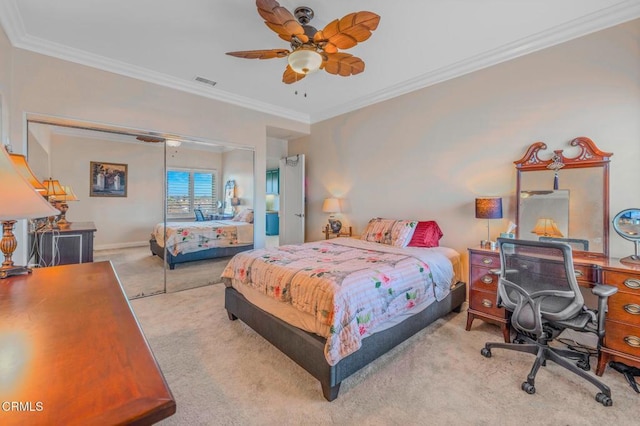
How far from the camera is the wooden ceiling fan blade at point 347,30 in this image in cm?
199

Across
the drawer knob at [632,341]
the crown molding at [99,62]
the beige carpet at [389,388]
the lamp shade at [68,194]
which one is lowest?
the beige carpet at [389,388]

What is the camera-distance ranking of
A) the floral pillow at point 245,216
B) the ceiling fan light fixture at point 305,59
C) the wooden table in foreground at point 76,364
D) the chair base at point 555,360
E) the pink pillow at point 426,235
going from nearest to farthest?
the wooden table in foreground at point 76,364, the chair base at point 555,360, the ceiling fan light fixture at point 305,59, the pink pillow at point 426,235, the floral pillow at point 245,216

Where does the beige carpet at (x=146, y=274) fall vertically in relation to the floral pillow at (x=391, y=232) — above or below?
below

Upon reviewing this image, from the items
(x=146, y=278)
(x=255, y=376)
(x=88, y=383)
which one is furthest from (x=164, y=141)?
(x=88, y=383)

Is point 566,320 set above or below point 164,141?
below

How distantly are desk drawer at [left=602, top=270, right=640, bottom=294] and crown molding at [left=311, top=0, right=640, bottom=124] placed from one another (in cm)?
221

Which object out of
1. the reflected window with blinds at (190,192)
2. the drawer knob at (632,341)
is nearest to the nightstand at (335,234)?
the reflected window with blinds at (190,192)

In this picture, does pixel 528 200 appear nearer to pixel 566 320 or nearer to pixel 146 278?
pixel 566 320

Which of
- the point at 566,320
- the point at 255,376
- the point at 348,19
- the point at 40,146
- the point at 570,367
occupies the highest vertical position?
the point at 348,19

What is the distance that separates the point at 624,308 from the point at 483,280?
939 millimetres

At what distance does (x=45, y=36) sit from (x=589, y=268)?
5.46 m

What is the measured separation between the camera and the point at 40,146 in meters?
3.11

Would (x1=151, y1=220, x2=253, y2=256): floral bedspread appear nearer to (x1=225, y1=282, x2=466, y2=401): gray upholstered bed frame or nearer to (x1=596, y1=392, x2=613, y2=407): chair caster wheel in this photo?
(x1=225, y1=282, x2=466, y2=401): gray upholstered bed frame

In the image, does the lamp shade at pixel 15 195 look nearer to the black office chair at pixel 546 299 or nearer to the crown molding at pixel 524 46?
the black office chair at pixel 546 299
